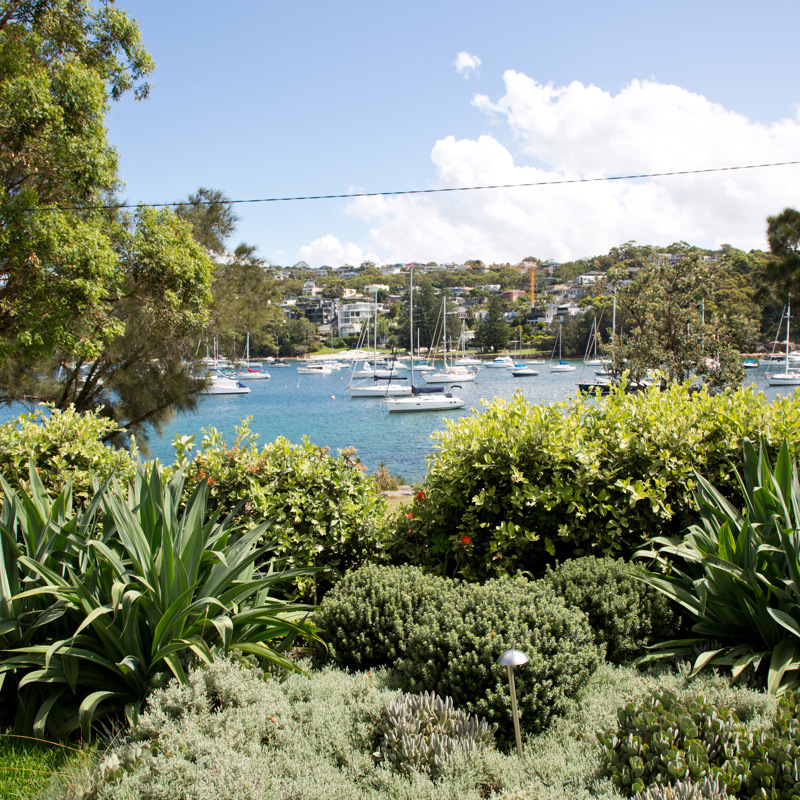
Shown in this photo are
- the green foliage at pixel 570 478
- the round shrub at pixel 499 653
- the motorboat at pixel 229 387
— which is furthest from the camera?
the motorboat at pixel 229 387

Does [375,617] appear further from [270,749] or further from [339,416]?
[339,416]

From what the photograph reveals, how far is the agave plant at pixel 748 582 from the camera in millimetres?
2930

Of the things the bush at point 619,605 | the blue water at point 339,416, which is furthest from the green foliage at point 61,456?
the blue water at point 339,416

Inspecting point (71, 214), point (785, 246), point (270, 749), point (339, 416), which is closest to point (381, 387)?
point (339, 416)

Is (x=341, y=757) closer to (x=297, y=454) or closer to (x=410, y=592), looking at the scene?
Answer: (x=410, y=592)

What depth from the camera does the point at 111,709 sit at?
2.98 m

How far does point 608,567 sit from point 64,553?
3084 millimetres

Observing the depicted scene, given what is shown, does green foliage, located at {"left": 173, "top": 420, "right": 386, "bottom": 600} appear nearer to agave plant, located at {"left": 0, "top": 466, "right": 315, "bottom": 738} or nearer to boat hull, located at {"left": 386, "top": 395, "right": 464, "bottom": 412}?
agave plant, located at {"left": 0, "top": 466, "right": 315, "bottom": 738}

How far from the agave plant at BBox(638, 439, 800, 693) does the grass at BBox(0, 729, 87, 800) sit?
9.21 feet

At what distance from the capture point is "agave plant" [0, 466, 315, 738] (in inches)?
115

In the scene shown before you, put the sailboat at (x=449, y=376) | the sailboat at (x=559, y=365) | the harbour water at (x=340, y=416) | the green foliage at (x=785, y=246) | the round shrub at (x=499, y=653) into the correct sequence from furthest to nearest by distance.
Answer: the sailboat at (x=559, y=365) → the sailboat at (x=449, y=376) → the harbour water at (x=340, y=416) → the green foliage at (x=785, y=246) → the round shrub at (x=499, y=653)

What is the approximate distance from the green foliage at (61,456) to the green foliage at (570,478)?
7.61 ft

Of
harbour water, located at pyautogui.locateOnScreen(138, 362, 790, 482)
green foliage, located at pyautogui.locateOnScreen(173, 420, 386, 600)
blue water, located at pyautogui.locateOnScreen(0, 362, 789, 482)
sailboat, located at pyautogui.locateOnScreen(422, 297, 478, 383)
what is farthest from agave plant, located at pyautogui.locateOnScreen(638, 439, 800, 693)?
sailboat, located at pyautogui.locateOnScreen(422, 297, 478, 383)

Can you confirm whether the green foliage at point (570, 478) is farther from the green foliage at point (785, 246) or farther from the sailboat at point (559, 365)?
the sailboat at point (559, 365)
